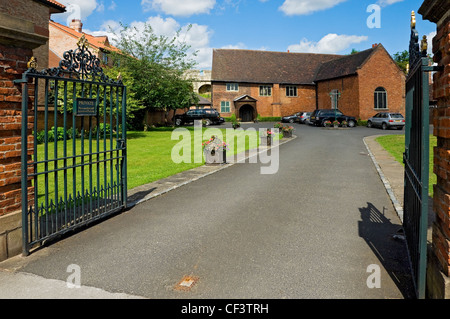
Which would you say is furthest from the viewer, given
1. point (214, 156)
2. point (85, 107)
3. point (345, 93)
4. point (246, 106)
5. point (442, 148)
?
point (246, 106)

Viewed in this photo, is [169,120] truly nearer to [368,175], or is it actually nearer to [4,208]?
[368,175]

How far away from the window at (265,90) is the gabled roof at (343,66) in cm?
666

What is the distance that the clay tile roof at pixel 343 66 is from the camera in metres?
41.9

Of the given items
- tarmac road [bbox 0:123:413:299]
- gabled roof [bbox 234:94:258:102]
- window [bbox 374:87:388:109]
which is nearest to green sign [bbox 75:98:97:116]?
tarmac road [bbox 0:123:413:299]

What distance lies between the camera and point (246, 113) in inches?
2015

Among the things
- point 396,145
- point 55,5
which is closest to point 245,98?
point 55,5

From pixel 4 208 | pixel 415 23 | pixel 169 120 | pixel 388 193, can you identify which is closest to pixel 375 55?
pixel 169 120

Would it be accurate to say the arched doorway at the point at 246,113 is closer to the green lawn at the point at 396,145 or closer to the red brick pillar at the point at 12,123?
the green lawn at the point at 396,145

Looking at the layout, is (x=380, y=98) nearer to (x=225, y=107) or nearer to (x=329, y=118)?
(x=329, y=118)

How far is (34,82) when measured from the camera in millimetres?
5266

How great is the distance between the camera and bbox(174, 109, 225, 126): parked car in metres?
40.0

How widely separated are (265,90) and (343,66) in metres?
11.2

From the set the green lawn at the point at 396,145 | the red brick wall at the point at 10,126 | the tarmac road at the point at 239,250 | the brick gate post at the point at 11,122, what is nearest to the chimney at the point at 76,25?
the green lawn at the point at 396,145

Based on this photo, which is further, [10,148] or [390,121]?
[390,121]
